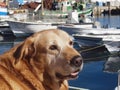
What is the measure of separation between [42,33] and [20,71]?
315 mm

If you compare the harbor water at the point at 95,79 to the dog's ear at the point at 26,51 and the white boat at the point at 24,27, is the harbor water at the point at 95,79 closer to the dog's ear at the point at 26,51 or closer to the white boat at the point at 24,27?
the dog's ear at the point at 26,51

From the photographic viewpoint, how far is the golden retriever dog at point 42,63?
2846 mm

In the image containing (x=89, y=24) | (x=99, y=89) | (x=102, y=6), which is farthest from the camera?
(x=102, y=6)

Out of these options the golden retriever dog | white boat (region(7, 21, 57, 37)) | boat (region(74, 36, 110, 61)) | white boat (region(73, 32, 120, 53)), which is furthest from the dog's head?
white boat (region(7, 21, 57, 37))

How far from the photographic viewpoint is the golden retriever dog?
285cm

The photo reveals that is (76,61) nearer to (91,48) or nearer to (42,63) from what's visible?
(42,63)

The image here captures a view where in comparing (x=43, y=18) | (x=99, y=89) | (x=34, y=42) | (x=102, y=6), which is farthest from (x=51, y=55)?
(x=102, y=6)

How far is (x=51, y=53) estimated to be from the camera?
2902mm

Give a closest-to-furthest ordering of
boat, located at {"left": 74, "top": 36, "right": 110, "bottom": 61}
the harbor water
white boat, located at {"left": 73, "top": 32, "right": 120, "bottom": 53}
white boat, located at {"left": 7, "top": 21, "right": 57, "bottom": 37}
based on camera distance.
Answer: the harbor water
boat, located at {"left": 74, "top": 36, "right": 110, "bottom": 61}
white boat, located at {"left": 73, "top": 32, "right": 120, "bottom": 53}
white boat, located at {"left": 7, "top": 21, "right": 57, "bottom": 37}

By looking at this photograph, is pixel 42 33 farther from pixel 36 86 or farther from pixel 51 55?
pixel 36 86

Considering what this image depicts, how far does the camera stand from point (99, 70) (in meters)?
19.3

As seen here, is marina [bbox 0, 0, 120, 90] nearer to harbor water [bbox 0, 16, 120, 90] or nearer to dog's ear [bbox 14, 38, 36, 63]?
harbor water [bbox 0, 16, 120, 90]

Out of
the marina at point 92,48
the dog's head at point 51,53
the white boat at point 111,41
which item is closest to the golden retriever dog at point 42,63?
the dog's head at point 51,53

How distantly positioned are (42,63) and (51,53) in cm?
10
